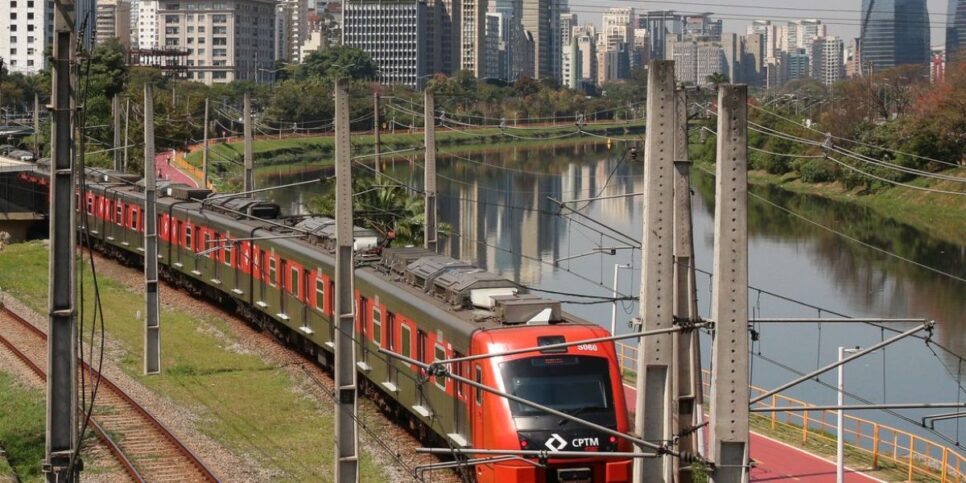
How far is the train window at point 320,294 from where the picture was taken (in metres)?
28.2

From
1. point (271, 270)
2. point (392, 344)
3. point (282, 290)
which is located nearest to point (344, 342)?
point (392, 344)

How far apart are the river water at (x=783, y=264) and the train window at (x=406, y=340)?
3.63 m

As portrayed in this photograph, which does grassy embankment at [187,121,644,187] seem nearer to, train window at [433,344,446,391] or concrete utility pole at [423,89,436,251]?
concrete utility pole at [423,89,436,251]

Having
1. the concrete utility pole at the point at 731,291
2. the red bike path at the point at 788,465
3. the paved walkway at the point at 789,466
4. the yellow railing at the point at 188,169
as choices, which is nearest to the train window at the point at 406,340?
the paved walkway at the point at 789,466

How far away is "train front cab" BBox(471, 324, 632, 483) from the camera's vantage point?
1816 centimetres

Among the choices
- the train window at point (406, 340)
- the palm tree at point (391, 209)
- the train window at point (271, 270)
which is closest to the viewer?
the train window at point (406, 340)

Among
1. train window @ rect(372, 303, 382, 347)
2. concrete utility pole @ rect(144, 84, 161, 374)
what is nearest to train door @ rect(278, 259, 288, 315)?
concrete utility pole @ rect(144, 84, 161, 374)

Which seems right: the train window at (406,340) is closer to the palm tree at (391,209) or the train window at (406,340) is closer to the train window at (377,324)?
the train window at (377,324)

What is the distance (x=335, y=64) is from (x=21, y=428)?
503 feet

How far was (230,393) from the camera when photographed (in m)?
28.5

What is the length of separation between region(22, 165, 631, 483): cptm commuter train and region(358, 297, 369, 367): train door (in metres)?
0.04

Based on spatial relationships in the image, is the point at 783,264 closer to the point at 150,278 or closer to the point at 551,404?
the point at 150,278

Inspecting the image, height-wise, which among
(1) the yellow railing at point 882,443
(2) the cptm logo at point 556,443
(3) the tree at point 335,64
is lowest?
(1) the yellow railing at point 882,443

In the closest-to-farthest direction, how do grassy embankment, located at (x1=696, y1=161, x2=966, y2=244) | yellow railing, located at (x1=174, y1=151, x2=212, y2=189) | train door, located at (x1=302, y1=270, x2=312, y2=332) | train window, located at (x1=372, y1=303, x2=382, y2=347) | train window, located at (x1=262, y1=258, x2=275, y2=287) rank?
train window, located at (x1=372, y1=303, x2=382, y2=347) < train door, located at (x1=302, y1=270, x2=312, y2=332) < train window, located at (x1=262, y1=258, x2=275, y2=287) < grassy embankment, located at (x1=696, y1=161, x2=966, y2=244) < yellow railing, located at (x1=174, y1=151, x2=212, y2=189)
